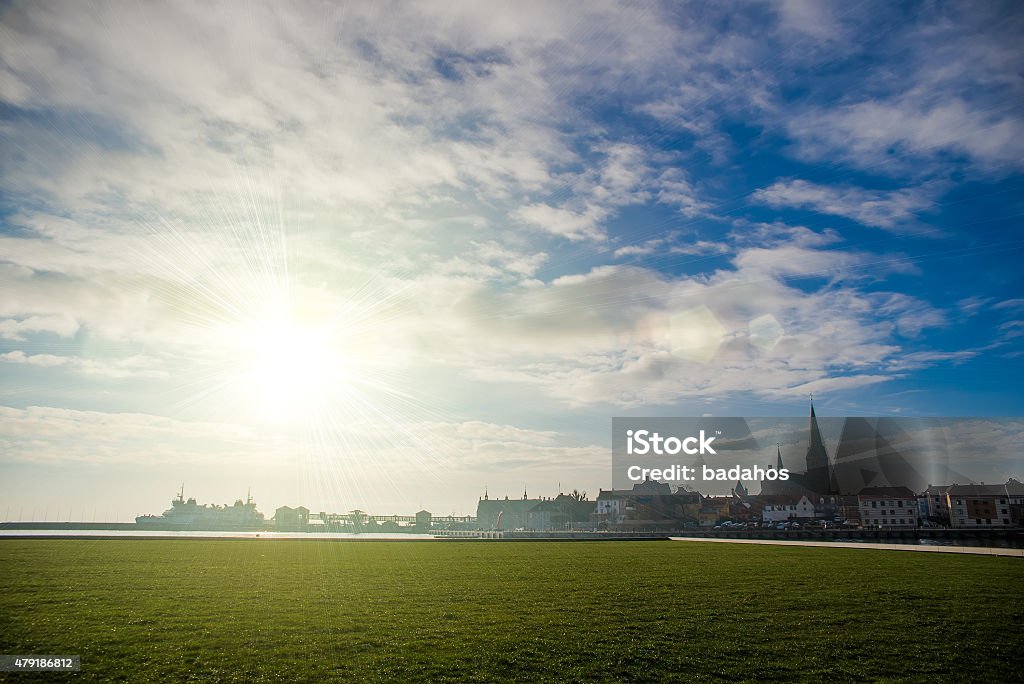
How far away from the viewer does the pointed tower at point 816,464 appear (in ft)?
602

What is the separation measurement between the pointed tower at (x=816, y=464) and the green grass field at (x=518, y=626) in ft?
570

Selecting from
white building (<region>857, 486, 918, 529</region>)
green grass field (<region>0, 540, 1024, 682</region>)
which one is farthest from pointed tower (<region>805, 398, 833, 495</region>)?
green grass field (<region>0, 540, 1024, 682</region>)

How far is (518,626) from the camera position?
15383mm

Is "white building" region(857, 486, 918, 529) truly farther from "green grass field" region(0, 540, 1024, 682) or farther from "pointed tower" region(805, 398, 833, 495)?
"green grass field" region(0, 540, 1024, 682)

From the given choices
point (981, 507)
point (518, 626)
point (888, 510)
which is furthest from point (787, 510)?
point (518, 626)

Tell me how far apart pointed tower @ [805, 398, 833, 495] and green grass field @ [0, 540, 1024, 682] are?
173666 millimetres

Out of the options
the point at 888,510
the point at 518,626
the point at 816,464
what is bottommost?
the point at 888,510

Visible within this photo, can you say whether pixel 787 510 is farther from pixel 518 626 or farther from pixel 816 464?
pixel 518 626

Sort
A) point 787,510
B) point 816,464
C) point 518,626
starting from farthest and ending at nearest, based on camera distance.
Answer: point 816,464 → point 787,510 → point 518,626

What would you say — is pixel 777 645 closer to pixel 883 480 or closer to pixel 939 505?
pixel 939 505

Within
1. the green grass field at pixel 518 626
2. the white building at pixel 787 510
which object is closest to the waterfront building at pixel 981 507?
the white building at pixel 787 510

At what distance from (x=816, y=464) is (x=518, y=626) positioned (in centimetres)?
19832

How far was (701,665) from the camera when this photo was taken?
11.8 meters

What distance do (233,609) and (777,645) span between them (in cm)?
1408
